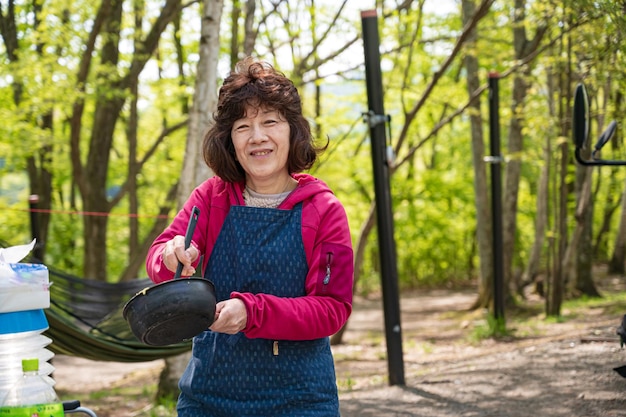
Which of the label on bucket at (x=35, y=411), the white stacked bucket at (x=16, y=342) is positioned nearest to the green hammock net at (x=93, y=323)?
the white stacked bucket at (x=16, y=342)

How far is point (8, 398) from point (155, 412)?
15.4ft

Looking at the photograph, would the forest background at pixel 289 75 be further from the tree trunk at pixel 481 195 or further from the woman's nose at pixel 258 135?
the woman's nose at pixel 258 135

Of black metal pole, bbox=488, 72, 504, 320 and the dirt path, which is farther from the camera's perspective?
black metal pole, bbox=488, 72, 504, 320

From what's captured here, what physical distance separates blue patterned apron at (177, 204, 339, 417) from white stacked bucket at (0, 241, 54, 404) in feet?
1.25

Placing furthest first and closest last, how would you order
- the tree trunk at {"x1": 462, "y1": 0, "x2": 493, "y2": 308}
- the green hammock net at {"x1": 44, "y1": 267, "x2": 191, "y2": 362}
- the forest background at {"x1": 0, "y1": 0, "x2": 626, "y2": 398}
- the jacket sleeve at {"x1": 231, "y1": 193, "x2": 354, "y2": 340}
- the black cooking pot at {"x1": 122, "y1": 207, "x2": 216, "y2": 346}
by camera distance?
the tree trunk at {"x1": 462, "y1": 0, "x2": 493, "y2": 308}, the forest background at {"x1": 0, "y1": 0, "x2": 626, "y2": 398}, the green hammock net at {"x1": 44, "y1": 267, "x2": 191, "y2": 362}, the jacket sleeve at {"x1": 231, "y1": 193, "x2": 354, "y2": 340}, the black cooking pot at {"x1": 122, "y1": 207, "x2": 216, "y2": 346}

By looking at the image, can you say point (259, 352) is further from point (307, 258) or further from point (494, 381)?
point (494, 381)

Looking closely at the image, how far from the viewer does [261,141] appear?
2.00 metres

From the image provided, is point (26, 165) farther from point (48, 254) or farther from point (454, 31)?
point (454, 31)

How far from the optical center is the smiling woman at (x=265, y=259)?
6.22ft

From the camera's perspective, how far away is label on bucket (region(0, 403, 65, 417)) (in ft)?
5.65

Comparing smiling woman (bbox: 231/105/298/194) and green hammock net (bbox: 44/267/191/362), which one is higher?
smiling woman (bbox: 231/105/298/194)

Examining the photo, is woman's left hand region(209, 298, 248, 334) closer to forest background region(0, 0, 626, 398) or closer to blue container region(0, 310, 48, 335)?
blue container region(0, 310, 48, 335)

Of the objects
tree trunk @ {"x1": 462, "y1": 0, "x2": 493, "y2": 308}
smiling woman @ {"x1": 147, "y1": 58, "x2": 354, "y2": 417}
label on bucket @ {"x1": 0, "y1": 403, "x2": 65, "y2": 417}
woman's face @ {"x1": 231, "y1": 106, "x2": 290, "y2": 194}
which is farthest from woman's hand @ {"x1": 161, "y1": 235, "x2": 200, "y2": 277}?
tree trunk @ {"x1": 462, "y1": 0, "x2": 493, "y2": 308}

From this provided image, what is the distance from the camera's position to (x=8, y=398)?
1.81m
